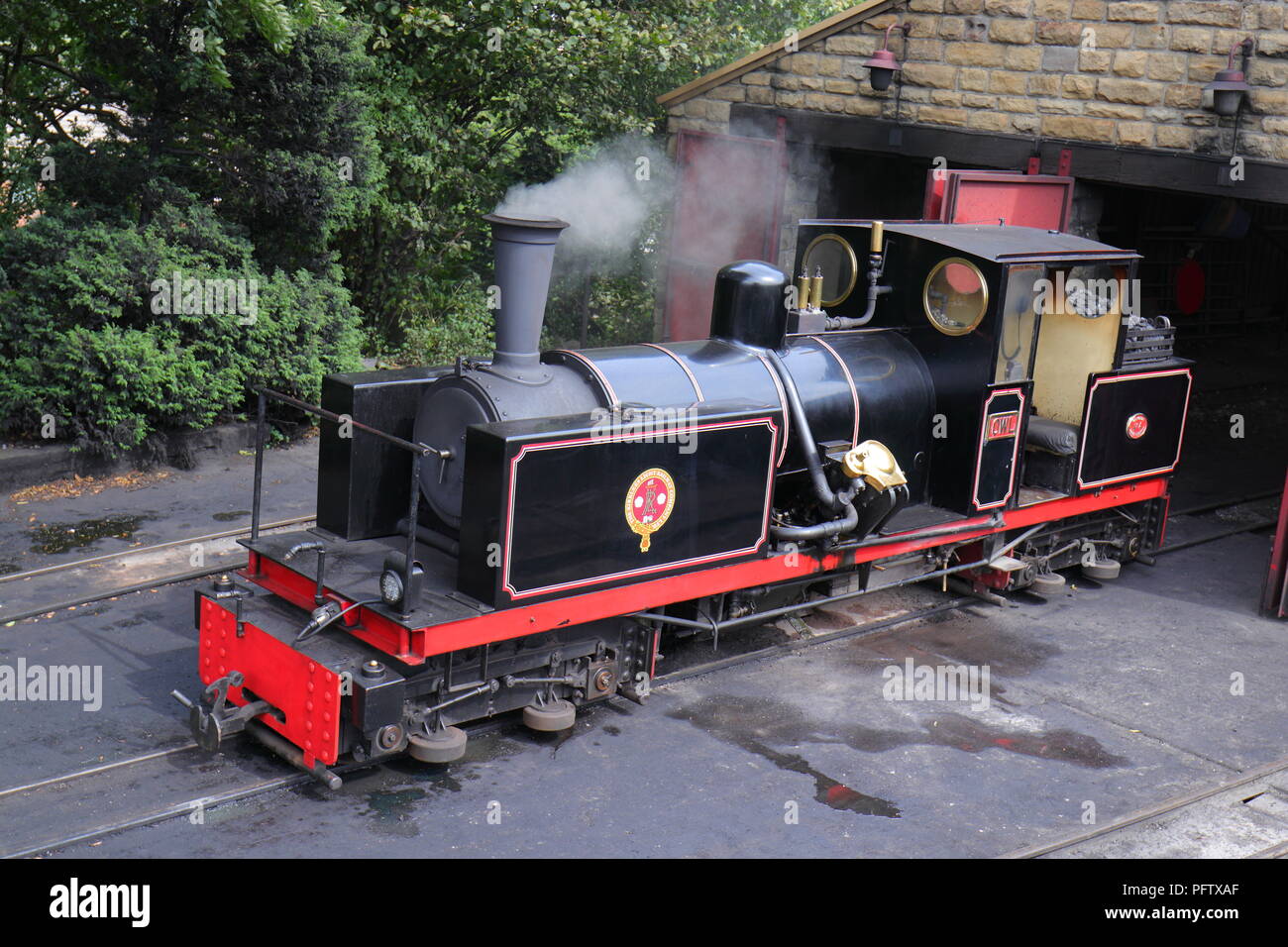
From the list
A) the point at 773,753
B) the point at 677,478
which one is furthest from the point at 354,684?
the point at 773,753

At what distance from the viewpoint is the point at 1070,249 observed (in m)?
8.52

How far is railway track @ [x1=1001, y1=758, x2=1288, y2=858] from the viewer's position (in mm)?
5816

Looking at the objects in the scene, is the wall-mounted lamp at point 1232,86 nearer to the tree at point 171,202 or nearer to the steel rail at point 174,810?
the tree at point 171,202

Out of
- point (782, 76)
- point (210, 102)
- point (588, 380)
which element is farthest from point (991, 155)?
point (210, 102)

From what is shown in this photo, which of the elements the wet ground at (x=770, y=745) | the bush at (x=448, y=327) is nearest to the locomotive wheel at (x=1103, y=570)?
the wet ground at (x=770, y=745)

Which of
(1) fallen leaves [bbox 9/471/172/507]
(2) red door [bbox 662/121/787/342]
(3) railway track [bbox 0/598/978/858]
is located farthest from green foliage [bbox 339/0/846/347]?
(3) railway track [bbox 0/598/978/858]

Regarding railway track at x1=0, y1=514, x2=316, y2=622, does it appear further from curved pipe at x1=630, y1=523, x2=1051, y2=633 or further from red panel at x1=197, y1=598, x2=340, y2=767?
curved pipe at x1=630, y1=523, x2=1051, y2=633

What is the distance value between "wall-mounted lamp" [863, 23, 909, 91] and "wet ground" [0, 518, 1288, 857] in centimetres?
533

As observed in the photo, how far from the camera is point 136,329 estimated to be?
1101cm

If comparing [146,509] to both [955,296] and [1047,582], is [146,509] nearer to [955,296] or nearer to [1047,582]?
[955,296]

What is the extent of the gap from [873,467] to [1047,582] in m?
2.71

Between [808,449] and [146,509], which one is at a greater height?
[808,449]

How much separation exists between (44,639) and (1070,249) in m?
6.89

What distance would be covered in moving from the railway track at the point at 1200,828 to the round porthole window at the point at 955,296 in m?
3.09
